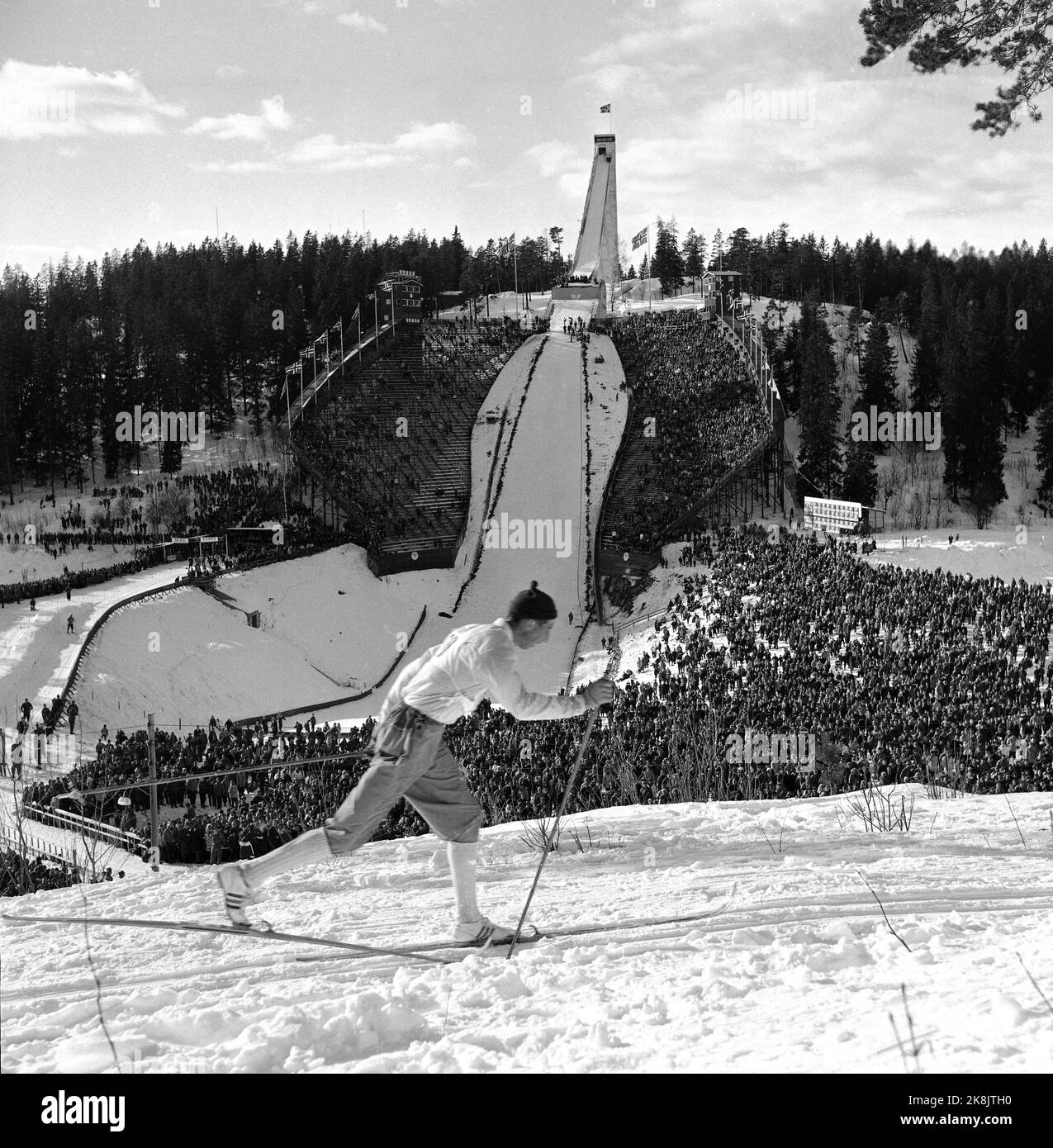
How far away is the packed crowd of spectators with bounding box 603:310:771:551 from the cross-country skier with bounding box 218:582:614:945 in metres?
34.0

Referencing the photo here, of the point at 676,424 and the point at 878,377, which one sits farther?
the point at 878,377

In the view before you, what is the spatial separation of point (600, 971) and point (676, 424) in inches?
1807

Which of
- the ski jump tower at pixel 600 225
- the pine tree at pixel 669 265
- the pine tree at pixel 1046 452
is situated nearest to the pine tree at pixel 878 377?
the pine tree at pixel 1046 452

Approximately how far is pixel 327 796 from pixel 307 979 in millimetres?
11019

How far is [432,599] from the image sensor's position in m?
39.1

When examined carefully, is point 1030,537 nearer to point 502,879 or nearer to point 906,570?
point 906,570

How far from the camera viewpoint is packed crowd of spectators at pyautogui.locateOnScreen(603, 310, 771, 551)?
1681 inches

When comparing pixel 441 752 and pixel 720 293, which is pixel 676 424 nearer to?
pixel 720 293

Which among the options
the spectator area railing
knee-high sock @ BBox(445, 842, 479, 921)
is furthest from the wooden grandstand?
knee-high sock @ BBox(445, 842, 479, 921)

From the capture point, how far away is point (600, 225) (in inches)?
3401

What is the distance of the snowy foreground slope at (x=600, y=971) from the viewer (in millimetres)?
3766

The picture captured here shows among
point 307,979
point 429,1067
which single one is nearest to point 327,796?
point 307,979

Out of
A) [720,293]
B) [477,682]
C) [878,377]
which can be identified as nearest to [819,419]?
[878,377]

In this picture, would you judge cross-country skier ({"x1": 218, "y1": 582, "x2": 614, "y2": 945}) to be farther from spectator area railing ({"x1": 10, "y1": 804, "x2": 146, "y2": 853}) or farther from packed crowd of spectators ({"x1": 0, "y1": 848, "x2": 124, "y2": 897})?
spectator area railing ({"x1": 10, "y1": 804, "x2": 146, "y2": 853})
